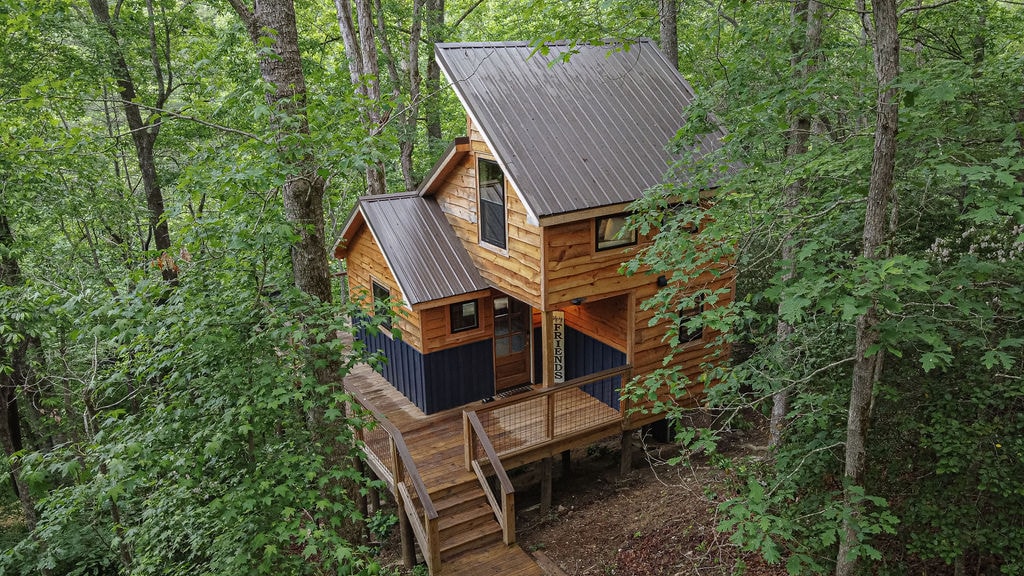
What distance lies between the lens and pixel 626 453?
11.1m

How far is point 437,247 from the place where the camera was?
1161cm

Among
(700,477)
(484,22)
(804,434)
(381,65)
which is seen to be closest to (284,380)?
(804,434)

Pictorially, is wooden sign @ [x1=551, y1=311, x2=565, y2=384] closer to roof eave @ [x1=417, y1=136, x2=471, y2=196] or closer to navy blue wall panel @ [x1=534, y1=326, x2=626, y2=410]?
navy blue wall panel @ [x1=534, y1=326, x2=626, y2=410]

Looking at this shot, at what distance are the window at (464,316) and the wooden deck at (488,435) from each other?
1.58 meters

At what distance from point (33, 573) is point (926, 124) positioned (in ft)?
47.7

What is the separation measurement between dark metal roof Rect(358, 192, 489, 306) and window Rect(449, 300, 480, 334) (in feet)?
1.74

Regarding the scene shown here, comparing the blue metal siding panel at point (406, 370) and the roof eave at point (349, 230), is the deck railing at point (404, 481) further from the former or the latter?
the roof eave at point (349, 230)

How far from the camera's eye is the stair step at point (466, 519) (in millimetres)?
8836

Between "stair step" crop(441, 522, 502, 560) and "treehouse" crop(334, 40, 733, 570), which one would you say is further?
"treehouse" crop(334, 40, 733, 570)

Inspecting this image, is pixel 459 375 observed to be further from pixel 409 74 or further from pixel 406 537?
pixel 409 74

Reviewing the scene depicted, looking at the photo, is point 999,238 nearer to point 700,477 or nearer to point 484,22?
point 700,477

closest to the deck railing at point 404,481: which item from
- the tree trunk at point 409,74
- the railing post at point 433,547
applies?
the railing post at point 433,547

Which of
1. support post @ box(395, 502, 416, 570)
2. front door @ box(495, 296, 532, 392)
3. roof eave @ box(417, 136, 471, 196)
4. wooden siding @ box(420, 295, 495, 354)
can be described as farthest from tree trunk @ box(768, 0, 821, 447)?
support post @ box(395, 502, 416, 570)

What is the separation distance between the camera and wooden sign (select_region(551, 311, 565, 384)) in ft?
40.0
